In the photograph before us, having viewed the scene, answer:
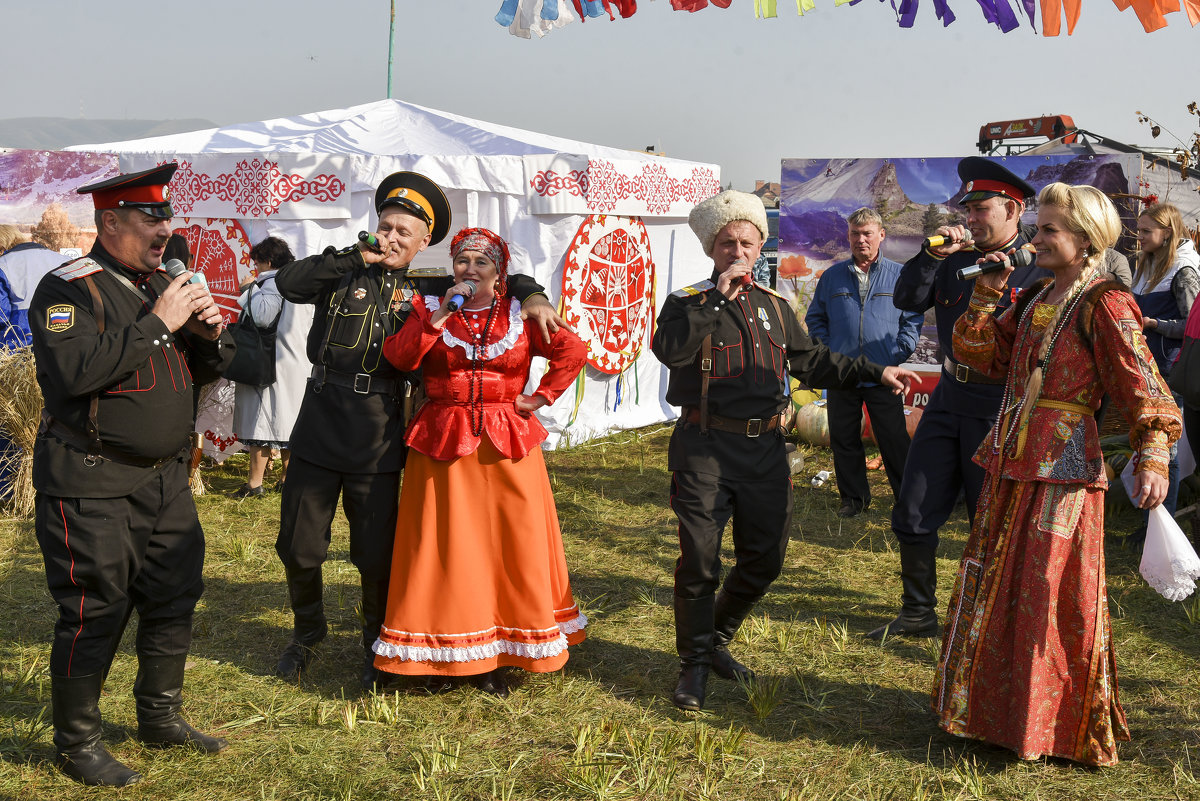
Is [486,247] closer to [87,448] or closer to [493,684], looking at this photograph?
[87,448]

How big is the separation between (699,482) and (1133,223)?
6.30m

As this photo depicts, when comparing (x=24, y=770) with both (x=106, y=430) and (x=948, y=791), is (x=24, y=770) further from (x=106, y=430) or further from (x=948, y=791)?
(x=948, y=791)

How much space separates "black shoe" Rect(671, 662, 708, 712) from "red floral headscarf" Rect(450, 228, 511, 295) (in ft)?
5.83

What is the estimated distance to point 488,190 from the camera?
9.18 metres

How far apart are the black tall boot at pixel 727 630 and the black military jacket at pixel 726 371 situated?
70cm

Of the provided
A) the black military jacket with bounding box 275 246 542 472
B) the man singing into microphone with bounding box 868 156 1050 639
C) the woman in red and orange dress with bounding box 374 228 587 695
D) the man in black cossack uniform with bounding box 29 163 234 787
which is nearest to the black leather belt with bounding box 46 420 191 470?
the man in black cossack uniform with bounding box 29 163 234 787

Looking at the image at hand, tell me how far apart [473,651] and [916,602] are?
2.27 metres

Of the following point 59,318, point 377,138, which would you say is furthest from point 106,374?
point 377,138

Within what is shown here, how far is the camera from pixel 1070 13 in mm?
5434

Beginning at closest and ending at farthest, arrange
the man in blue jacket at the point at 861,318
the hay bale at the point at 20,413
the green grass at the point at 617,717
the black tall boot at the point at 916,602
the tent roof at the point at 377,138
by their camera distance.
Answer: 1. the green grass at the point at 617,717
2. the black tall boot at the point at 916,602
3. the hay bale at the point at 20,413
4. the man in blue jacket at the point at 861,318
5. the tent roof at the point at 377,138

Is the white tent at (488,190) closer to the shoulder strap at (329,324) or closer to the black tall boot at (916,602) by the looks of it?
the shoulder strap at (329,324)

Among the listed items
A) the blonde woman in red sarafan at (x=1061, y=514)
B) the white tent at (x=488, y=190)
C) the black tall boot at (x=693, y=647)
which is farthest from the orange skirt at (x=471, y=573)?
the white tent at (x=488, y=190)

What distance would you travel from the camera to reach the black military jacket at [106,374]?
321 cm

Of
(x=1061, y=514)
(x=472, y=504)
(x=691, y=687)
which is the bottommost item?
(x=691, y=687)
